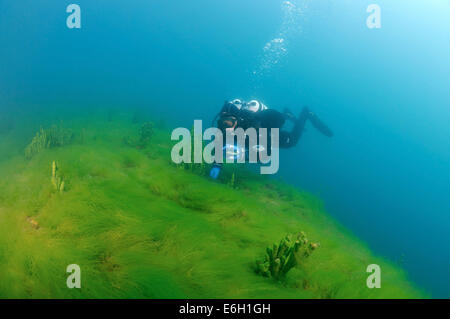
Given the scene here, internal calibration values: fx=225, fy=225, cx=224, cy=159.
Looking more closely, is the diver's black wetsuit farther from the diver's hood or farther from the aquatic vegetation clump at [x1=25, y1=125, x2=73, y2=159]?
the aquatic vegetation clump at [x1=25, y1=125, x2=73, y2=159]

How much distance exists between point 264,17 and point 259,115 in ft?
392

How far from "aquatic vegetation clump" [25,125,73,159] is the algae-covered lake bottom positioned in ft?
3.55

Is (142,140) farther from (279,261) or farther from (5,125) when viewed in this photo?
(5,125)

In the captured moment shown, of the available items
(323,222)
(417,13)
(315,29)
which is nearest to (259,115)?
(323,222)

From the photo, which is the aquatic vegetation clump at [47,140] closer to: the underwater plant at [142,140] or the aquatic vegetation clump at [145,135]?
the underwater plant at [142,140]

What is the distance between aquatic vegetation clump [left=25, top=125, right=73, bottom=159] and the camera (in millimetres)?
6660

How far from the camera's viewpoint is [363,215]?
7.98m

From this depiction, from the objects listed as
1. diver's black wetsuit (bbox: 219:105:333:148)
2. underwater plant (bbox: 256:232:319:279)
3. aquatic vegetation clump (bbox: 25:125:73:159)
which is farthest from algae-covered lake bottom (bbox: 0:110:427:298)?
diver's black wetsuit (bbox: 219:105:333:148)

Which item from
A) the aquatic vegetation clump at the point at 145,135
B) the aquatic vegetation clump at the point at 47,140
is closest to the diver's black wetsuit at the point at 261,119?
the aquatic vegetation clump at the point at 145,135

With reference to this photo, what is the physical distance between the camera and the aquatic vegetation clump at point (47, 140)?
6.66 metres

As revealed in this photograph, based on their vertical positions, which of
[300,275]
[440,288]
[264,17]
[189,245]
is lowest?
[440,288]

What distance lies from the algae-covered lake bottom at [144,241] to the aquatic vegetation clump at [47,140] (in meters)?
1.08

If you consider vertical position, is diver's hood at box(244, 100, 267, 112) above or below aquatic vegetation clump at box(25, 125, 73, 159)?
above
